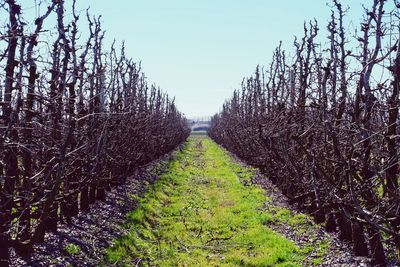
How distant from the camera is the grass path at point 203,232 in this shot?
1096 centimetres

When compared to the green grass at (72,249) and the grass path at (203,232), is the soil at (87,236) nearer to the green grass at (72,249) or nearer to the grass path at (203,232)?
the green grass at (72,249)

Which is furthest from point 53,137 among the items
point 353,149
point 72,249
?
point 353,149

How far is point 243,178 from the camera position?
25.9m

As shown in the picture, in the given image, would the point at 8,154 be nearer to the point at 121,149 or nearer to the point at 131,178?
the point at 121,149

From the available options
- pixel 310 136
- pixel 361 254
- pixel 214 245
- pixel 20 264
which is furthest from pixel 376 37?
pixel 20 264

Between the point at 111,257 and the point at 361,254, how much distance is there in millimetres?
6068

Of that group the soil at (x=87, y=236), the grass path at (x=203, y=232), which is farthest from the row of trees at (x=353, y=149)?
the soil at (x=87, y=236)

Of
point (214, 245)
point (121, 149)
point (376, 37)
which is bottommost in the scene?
point (214, 245)

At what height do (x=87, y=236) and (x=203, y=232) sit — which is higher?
(x=87, y=236)

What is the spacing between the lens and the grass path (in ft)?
36.0

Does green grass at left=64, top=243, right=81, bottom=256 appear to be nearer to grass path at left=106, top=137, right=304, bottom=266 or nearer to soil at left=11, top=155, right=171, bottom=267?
soil at left=11, top=155, right=171, bottom=267

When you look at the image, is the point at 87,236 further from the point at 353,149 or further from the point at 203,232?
the point at 353,149

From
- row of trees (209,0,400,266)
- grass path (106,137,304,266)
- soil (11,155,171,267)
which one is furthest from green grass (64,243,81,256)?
row of trees (209,0,400,266)

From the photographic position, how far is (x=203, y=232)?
13727 millimetres
